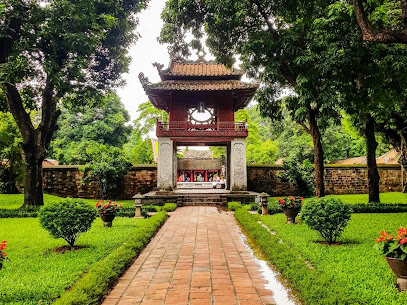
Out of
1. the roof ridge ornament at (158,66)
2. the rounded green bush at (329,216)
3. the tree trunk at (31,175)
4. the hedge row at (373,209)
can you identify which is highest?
the roof ridge ornament at (158,66)

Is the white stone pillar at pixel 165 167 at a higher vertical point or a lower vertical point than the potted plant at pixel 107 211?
higher

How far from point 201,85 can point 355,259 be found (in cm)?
1343

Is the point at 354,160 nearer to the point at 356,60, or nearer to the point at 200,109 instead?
the point at 200,109

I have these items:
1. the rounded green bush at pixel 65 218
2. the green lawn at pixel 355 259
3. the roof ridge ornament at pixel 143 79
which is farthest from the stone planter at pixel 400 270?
the roof ridge ornament at pixel 143 79

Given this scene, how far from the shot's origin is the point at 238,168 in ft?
54.8

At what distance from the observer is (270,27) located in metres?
12.3

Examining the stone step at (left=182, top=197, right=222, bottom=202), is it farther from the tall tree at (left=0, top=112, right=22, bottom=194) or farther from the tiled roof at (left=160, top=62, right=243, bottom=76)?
Answer: the tall tree at (left=0, top=112, right=22, bottom=194)

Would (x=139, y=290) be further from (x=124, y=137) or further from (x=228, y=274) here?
(x=124, y=137)

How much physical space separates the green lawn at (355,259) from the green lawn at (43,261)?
12.0 feet

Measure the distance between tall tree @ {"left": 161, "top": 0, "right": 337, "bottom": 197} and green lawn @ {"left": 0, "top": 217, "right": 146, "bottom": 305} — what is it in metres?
7.34

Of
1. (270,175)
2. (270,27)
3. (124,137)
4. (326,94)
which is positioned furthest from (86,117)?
(326,94)

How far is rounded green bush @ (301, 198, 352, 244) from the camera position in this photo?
257 inches

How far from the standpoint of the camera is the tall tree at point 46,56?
461 inches

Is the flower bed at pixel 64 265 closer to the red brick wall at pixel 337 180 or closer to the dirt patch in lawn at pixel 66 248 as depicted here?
the dirt patch in lawn at pixel 66 248
